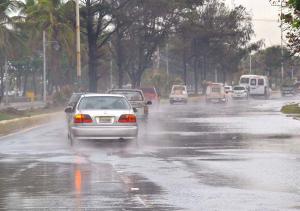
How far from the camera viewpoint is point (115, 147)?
24.0 metres

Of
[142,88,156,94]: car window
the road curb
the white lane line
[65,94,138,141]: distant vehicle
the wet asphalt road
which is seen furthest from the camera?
[142,88,156,94]: car window

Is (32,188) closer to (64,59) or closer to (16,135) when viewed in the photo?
(16,135)

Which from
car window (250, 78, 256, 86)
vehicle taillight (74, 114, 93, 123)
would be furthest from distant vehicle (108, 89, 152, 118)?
car window (250, 78, 256, 86)

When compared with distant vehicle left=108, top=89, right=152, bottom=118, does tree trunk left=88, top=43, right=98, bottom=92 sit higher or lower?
higher

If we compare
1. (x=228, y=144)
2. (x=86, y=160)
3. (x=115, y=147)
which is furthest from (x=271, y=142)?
(x=86, y=160)

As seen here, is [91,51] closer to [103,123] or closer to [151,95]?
[151,95]

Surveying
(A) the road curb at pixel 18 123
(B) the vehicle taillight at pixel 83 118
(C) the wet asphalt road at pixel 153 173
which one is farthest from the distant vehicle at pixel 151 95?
(B) the vehicle taillight at pixel 83 118

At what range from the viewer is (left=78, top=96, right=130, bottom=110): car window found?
2384 centimetres

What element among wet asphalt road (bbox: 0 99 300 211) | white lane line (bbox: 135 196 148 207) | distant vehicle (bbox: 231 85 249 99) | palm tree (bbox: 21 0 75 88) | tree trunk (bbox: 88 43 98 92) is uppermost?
palm tree (bbox: 21 0 75 88)

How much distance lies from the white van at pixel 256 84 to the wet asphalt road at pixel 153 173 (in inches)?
2798

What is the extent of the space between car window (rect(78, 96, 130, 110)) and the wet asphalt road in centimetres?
113

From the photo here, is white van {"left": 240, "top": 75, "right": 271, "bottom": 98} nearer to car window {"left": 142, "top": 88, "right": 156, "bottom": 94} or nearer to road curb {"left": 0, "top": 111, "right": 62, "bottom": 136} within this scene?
car window {"left": 142, "top": 88, "right": 156, "bottom": 94}

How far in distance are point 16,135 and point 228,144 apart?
Answer: 28.5ft

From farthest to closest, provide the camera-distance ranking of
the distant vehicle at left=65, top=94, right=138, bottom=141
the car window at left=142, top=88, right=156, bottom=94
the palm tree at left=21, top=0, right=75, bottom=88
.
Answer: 1. the palm tree at left=21, top=0, right=75, bottom=88
2. the car window at left=142, top=88, right=156, bottom=94
3. the distant vehicle at left=65, top=94, right=138, bottom=141
